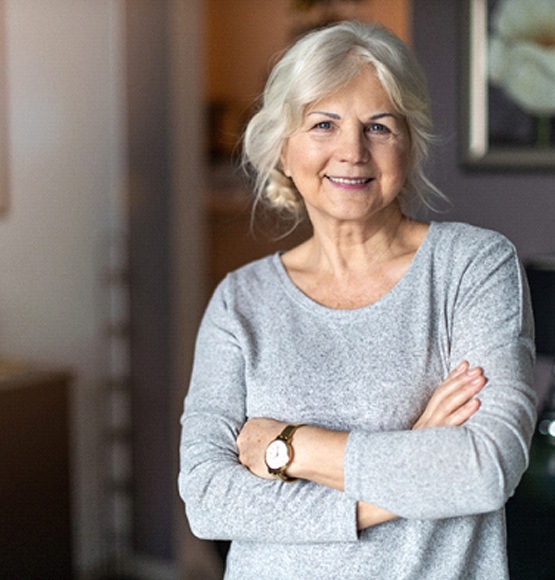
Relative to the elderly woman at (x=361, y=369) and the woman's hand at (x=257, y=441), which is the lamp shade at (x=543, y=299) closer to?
the elderly woman at (x=361, y=369)

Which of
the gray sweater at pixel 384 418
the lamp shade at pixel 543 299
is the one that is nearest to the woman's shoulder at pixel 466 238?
the gray sweater at pixel 384 418

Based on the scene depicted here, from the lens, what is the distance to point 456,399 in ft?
4.51

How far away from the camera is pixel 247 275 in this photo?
1680 mm

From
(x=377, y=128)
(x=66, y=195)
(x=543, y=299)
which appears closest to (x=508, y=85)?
(x=543, y=299)

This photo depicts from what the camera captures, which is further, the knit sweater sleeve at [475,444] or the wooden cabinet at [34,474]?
the wooden cabinet at [34,474]

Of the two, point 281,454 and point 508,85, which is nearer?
point 281,454

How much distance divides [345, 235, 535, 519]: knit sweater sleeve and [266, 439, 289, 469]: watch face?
118mm

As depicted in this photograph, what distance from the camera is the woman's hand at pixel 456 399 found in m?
1.37

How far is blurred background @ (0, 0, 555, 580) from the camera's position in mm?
3105

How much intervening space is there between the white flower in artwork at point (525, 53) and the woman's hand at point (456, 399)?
5.99 feet

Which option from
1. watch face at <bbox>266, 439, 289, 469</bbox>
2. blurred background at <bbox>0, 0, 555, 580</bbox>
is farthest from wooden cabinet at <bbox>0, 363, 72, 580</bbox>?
watch face at <bbox>266, 439, 289, 469</bbox>

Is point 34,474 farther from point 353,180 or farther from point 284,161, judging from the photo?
point 353,180

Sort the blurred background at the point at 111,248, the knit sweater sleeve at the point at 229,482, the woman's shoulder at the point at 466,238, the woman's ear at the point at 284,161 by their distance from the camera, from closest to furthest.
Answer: the knit sweater sleeve at the point at 229,482 < the woman's shoulder at the point at 466,238 < the woman's ear at the point at 284,161 < the blurred background at the point at 111,248

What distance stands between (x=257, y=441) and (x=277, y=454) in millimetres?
49
